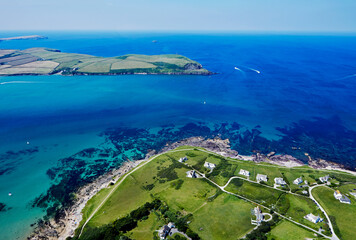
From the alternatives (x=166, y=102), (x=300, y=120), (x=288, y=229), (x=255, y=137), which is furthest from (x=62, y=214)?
(x=300, y=120)

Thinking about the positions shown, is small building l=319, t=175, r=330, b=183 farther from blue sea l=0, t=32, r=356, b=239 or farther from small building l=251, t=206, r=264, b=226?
small building l=251, t=206, r=264, b=226

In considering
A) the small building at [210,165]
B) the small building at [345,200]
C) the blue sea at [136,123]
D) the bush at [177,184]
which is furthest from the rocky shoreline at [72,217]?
the small building at [345,200]

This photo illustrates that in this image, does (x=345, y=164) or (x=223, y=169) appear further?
(x=345, y=164)

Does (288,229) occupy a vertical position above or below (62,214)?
above

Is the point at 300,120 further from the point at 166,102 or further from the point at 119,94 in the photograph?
the point at 119,94

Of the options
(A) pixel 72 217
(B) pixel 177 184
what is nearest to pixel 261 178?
(B) pixel 177 184
